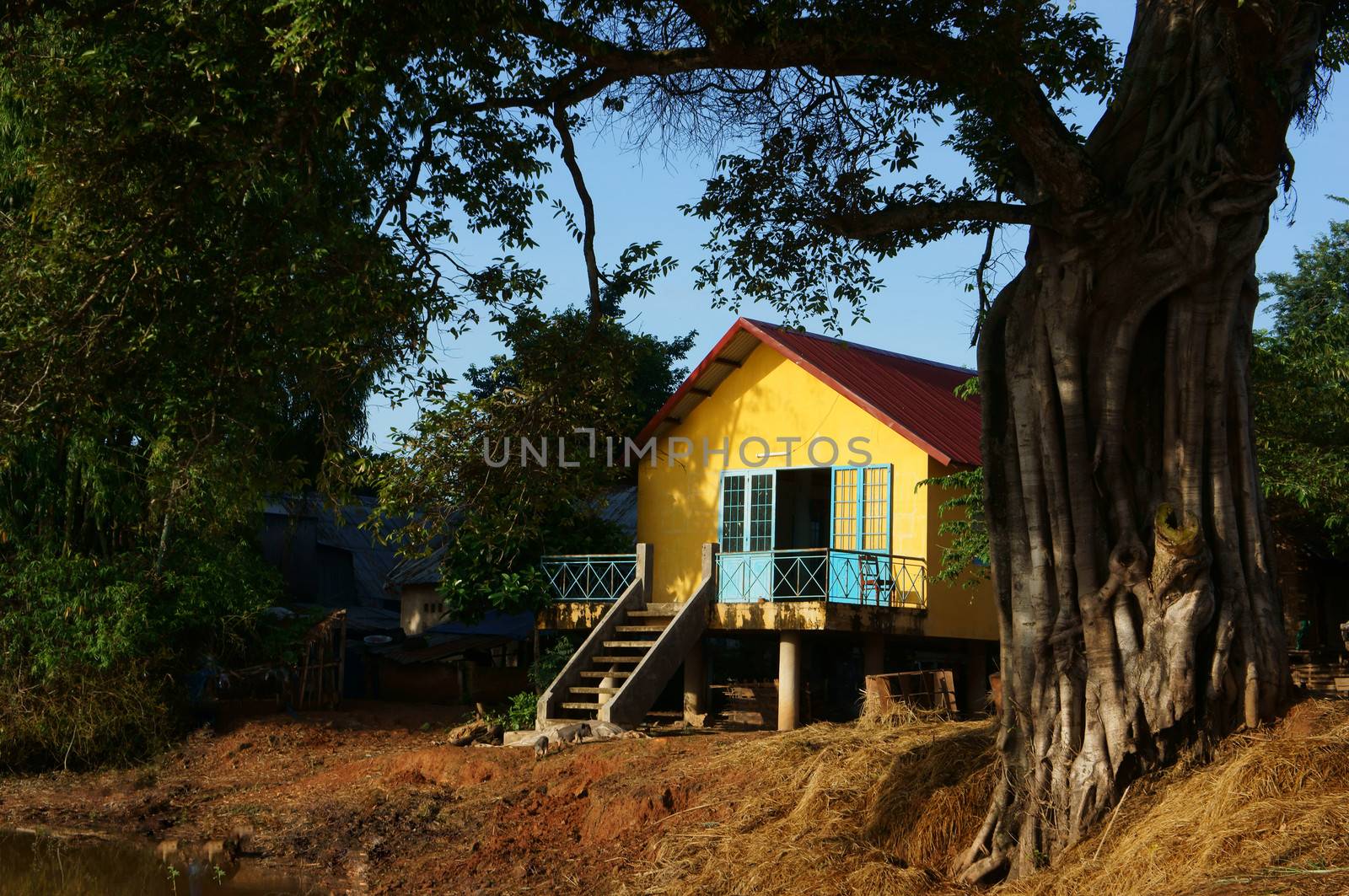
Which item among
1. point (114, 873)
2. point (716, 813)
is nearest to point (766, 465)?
point (716, 813)

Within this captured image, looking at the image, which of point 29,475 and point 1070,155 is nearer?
point 1070,155

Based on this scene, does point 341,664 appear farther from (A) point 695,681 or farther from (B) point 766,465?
(B) point 766,465

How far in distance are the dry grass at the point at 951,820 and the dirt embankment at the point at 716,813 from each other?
1cm

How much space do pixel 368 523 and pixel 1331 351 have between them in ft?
34.9

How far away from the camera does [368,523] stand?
1256cm

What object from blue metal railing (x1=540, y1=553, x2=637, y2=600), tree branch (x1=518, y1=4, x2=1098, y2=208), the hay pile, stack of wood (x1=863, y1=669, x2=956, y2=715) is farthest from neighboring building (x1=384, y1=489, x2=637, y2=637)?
tree branch (x1=518, y1=4, x2=1098, y2=208)

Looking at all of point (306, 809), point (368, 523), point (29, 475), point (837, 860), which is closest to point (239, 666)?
point (29, 475)

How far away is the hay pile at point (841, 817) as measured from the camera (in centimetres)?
971

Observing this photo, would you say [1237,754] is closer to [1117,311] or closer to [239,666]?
[1117,311]

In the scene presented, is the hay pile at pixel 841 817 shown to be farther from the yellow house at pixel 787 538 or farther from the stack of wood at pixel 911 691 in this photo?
the yellow house at pixel 787 538

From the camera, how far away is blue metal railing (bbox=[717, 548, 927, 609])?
1786 centimetres

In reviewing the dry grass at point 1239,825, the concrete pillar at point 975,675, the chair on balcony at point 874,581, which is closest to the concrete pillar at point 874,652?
the chair on balcony at point 874,581

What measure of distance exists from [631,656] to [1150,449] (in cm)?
1023

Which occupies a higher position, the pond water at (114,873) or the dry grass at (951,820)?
the dry grass at (951,820)
